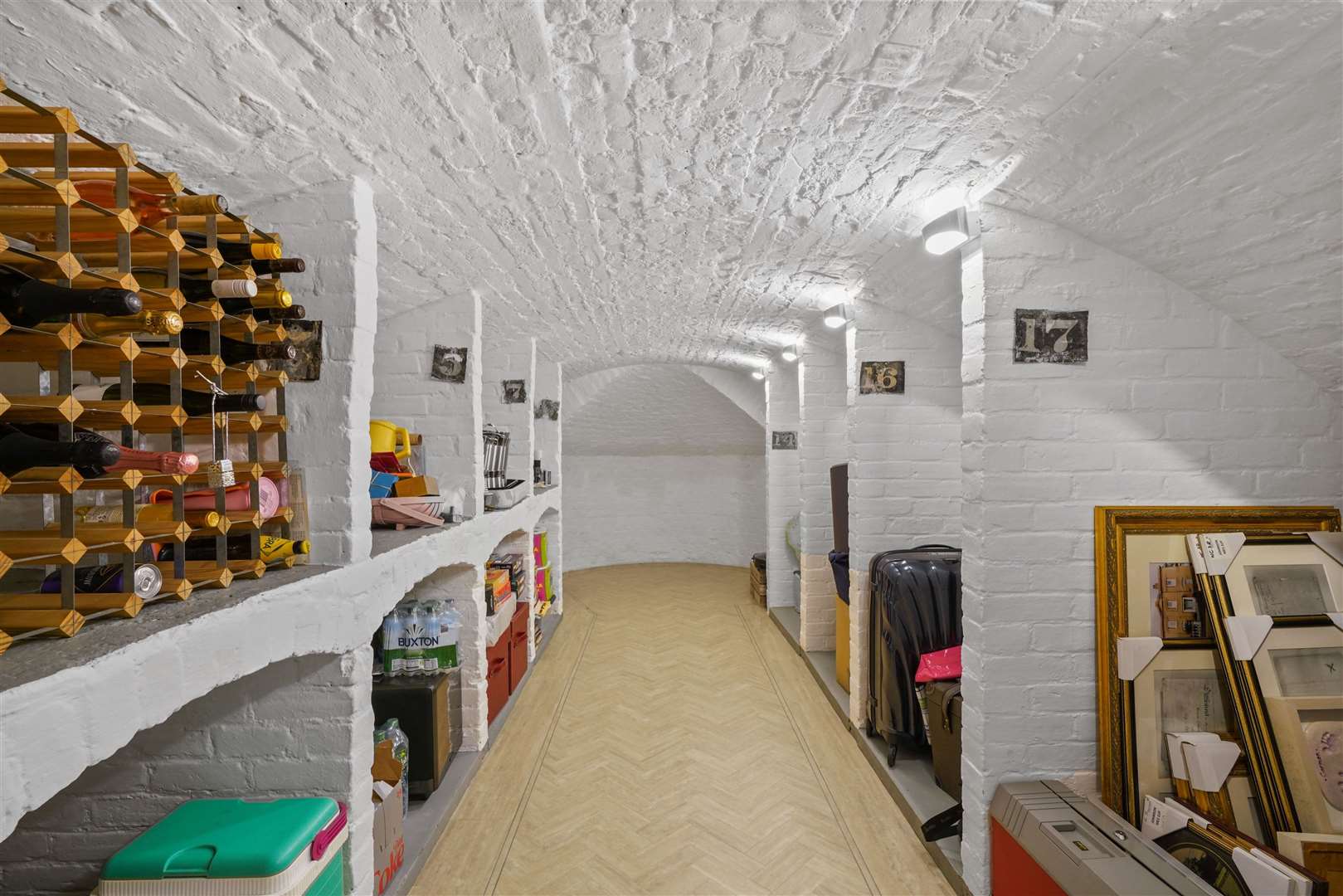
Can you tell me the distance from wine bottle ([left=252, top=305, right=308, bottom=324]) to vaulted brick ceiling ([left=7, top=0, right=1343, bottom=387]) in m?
0.37

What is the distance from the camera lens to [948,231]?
79.2 inches

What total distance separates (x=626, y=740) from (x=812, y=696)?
1.26 m

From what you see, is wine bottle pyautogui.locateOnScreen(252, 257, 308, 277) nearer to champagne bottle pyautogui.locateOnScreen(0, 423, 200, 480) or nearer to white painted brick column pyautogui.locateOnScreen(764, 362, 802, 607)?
champagne bottle pyautogui.locateOnScreen(0, 423, 200, 480)

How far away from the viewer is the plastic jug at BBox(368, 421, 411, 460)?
2.60 meters

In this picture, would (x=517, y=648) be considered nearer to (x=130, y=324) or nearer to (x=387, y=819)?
(x=387, y=819)

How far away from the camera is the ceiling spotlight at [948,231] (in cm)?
200

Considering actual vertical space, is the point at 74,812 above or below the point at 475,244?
below

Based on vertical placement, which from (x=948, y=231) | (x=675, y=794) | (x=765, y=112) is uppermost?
(x=765, y=112)

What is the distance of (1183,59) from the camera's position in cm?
122

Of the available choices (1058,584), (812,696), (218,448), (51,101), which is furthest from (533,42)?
(812,696)

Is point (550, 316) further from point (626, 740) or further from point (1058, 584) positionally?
point (1058, 584)

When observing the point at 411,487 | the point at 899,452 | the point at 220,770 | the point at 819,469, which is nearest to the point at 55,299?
the point at 220,770

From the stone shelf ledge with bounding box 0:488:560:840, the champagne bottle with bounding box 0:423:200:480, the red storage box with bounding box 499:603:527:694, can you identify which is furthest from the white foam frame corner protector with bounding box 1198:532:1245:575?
the red storage box with bounding box 499:603:527:694

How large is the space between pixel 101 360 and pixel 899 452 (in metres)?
3.17
